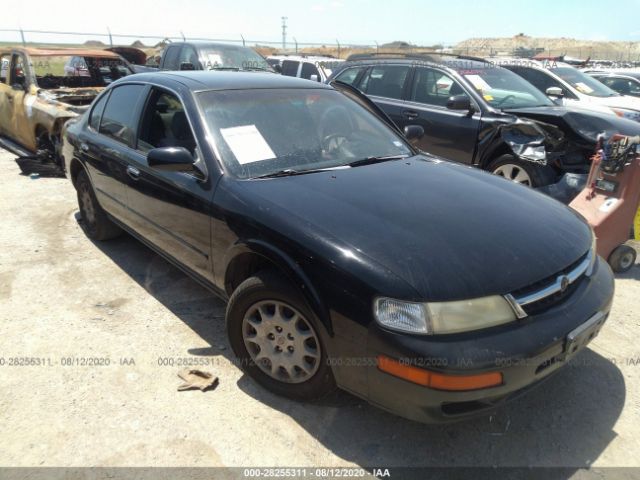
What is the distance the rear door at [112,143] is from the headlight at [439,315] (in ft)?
8.13

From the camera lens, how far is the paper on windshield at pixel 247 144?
9.39ft

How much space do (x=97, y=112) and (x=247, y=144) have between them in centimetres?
214

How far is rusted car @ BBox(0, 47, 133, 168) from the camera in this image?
691cm

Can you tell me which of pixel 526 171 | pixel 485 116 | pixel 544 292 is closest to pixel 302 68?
pixel 485 116

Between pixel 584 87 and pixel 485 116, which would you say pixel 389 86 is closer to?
pixel 485 116

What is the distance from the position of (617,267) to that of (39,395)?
448 cm

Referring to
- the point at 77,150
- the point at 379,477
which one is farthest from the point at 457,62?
the point at 379,477

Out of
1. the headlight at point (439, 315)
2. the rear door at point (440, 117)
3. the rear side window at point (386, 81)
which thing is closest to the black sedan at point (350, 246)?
the headlight at point (439, 315)

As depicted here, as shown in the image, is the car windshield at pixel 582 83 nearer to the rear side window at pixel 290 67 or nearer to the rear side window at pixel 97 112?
the rear side window at pixel 290 67

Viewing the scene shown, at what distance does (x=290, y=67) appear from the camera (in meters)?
13.0

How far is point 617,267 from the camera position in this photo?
4.25 m

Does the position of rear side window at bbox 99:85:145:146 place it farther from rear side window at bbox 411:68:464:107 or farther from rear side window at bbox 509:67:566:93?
rear side window at bbox 509:67:566:93

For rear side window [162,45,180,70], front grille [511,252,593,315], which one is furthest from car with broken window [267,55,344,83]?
front grille [511,252,593,315]

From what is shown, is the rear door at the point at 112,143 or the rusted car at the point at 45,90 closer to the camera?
the rear door at the point at 112,143
